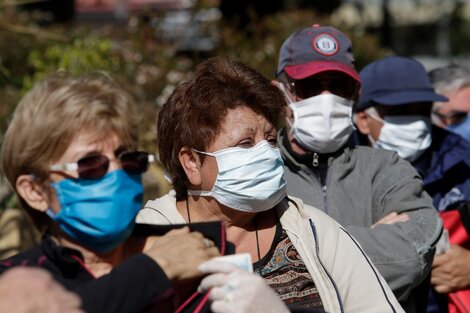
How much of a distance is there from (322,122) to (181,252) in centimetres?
166

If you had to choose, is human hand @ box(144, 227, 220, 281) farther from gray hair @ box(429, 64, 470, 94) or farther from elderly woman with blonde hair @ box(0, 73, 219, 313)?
gray hair @ box(429, 64, 470, 94)

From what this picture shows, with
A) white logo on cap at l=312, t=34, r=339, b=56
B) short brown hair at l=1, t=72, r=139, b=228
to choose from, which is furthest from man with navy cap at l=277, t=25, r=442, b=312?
short brown hair at l=1, t=72, r=139, b=228

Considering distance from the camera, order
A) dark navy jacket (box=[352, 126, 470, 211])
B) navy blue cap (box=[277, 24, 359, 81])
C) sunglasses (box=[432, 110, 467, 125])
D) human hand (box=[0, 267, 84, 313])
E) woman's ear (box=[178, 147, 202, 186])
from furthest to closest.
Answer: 1. sunglasses (box=[432, 110, 467, 125])
2. dark navy jacket (box=[352, 126, 470, 211])
3. navy blue cap (box=[277, 24, 359, 81])
4. woman's ear (box=[178, 147, 202, 186])
5. human hand (box=[0, 267, 84, 313])

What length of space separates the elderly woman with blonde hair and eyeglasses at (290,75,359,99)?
5.48 ft

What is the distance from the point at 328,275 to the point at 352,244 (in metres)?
0.18

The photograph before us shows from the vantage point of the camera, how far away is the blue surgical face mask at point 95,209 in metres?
2.50

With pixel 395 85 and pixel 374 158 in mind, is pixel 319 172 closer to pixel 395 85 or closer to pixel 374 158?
pixel 374 158

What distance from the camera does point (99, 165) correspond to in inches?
99.9

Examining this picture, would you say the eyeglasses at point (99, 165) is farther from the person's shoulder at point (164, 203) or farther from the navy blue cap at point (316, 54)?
the navy blue cap at point (316, 54)

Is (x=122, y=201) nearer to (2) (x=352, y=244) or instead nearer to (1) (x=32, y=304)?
(1) (x=32, y=304)

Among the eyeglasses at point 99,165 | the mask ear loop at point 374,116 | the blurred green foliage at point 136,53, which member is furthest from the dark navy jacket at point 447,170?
the blurred green foliage at point 136,53

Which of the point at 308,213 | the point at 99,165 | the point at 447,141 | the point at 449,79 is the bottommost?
the point at 449,79

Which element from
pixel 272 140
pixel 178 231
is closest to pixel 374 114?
pixel 272 140

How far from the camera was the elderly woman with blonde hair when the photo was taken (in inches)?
98.3
